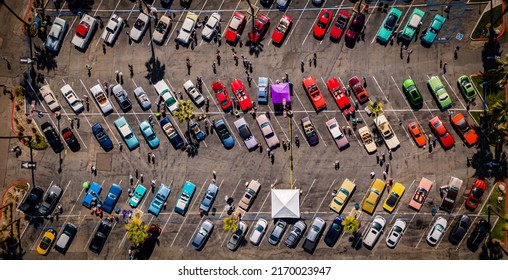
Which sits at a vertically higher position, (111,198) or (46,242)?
(111,198)

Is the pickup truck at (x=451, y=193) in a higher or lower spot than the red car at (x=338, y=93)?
lower

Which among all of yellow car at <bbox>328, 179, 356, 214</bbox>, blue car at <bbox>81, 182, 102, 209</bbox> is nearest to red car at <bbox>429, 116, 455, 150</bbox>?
yellow car at <bbox>328, 179, 356, 214</bbox>

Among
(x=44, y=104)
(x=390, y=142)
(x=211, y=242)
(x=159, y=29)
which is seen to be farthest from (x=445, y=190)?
(x=44, y=104)

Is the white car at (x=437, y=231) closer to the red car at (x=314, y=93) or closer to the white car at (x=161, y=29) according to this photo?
the red car at (x=314, y=93)

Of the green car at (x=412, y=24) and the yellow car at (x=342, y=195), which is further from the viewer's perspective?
the yellow car at (x=342, y=195)

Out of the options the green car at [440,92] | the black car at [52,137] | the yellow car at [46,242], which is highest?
the green car at [440,92]

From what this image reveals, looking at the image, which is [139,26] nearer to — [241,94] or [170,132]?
[170,132]

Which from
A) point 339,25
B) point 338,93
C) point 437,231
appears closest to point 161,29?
point 339,25

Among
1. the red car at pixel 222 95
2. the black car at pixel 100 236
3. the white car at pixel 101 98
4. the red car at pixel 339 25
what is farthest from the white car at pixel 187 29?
the black car at pixel 100 236
